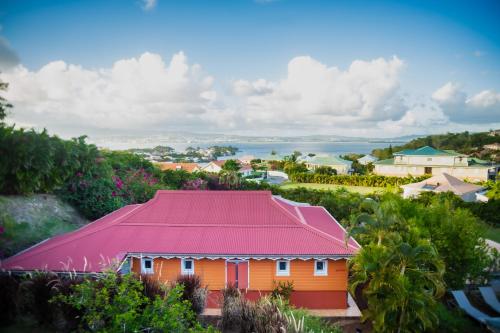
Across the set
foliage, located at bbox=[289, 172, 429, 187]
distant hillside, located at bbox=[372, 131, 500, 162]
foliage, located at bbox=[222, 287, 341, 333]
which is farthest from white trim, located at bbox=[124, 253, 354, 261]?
distant hillside, located at bbox=[372, 131, 500, 162]

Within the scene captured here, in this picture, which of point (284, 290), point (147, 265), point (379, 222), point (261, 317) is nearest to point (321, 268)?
point (284, 290)

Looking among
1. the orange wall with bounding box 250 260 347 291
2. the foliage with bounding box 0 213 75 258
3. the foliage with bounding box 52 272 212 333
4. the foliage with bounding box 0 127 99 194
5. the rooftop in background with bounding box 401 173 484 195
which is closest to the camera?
the foliage with bounding box 52 272 212 333

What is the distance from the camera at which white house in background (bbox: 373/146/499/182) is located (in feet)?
189

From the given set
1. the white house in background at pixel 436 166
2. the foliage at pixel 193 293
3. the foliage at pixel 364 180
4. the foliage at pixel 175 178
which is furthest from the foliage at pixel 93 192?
the white house in background at pixel 436 166

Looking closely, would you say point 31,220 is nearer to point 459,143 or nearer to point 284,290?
point 284,290

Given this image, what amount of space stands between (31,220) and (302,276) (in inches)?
455

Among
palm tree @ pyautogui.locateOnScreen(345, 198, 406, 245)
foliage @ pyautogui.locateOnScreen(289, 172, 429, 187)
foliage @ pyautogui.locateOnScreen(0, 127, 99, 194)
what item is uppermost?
foliage @ pyautogui.locateOnScreen(0, 127, 99, 194)

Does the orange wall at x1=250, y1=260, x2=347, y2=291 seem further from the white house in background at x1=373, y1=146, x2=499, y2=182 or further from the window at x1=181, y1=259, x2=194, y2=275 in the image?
the white house in background at x1=373, y1=146, x2=499, y2=182

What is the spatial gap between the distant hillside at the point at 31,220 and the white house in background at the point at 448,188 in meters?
30.4

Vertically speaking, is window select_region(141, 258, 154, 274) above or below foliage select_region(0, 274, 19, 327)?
below

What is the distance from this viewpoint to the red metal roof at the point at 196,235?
39.5ft

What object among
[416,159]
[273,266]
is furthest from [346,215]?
[416,159]

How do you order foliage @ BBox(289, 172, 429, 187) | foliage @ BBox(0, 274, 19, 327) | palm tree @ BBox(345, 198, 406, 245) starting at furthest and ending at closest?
foliage @ BBox(289, 172, 429, 187)
palm tree @ BBox(345, 198, 406, 245)
foliage @ BBox(0, 274, 19, 327)

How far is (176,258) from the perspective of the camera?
12578 mm
